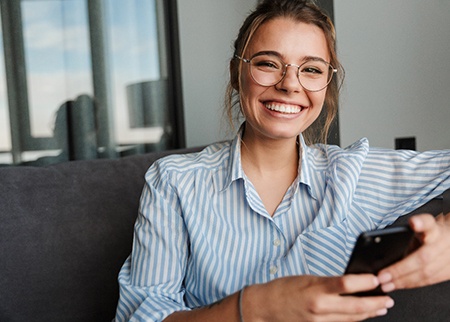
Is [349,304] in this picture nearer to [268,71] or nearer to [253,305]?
[253,305]

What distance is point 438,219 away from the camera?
108 centimetres

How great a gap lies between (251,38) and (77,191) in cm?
57

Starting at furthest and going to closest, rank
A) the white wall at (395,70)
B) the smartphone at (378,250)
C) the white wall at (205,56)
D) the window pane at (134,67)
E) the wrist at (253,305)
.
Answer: the white wall at (205,56), the window pane at (134,67), the white wall at (395,70), the wrist at (253,305), the smartphone at (378,250)

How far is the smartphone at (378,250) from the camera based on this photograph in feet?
2.34

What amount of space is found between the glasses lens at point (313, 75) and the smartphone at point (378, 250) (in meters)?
0.52

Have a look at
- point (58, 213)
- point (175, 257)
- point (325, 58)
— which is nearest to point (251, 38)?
point (325, 58)

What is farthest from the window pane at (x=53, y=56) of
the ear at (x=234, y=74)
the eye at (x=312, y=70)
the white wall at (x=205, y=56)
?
the eye at (x=312, y=70)

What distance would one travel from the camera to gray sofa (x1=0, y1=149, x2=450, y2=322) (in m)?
1.32

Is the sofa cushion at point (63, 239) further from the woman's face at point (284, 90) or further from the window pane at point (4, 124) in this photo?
the window pane at point (4, 124)

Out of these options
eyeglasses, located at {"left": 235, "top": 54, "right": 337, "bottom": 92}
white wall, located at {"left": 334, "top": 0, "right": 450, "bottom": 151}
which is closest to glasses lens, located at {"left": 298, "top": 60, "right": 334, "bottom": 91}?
eyeglasses, located at {"left": 235, "top": 54, "right": 337, "bottom": 92}

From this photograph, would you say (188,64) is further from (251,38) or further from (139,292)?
(139,292)

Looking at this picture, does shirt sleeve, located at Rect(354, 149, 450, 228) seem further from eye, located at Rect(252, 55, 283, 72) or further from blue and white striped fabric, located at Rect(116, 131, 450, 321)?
eye, located at Rect(252, 55, 283, 72)

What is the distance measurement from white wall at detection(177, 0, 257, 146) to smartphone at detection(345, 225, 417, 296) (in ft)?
7.11

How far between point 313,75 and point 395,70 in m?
1.45
